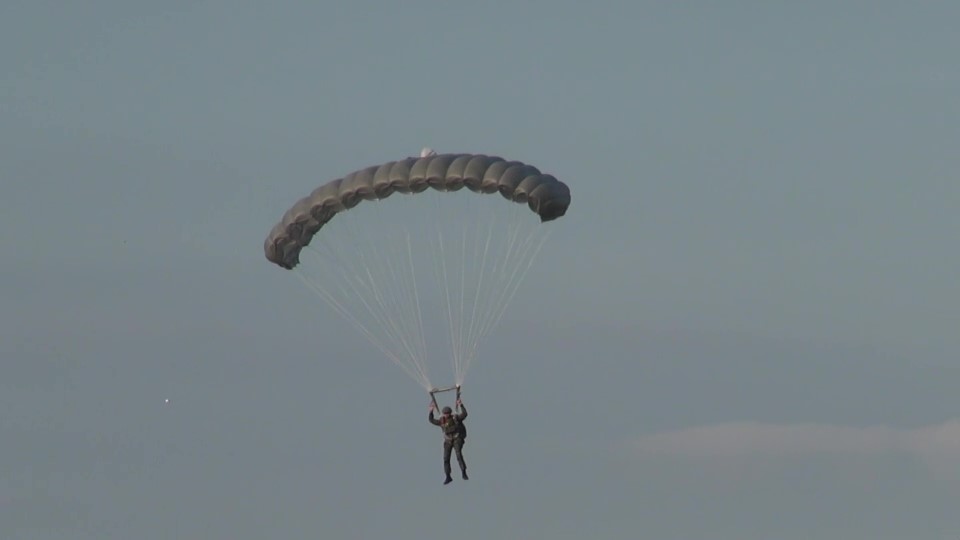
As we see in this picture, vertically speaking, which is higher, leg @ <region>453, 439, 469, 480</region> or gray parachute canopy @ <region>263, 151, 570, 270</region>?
gray parachute canopy @ <region>263, 151, 570, 270</region>

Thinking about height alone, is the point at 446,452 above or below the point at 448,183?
→ below

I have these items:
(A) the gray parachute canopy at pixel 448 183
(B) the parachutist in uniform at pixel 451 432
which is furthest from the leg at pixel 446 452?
(A) the gray parachute canopy at pixel 448 183

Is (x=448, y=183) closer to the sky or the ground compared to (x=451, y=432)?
closer to the sky

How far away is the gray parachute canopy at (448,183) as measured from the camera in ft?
166

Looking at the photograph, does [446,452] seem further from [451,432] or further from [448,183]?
[448,183]

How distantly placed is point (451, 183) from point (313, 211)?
2.62 m

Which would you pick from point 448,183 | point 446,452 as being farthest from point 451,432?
point 448,183

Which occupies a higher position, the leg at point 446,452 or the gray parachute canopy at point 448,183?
the gray parachute canopy at point 448,183

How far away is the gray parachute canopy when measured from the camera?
5062 centimetres

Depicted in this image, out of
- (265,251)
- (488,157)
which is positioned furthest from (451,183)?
(265,251)

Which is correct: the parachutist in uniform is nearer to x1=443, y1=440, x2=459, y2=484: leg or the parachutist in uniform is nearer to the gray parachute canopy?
x1=443, y1=440, x2=459, y2=484: leg

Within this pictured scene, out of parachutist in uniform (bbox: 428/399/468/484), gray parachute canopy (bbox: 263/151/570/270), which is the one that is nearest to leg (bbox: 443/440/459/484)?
parachutist in uniform (bbox: 428/399/468/484)

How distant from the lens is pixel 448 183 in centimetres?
5066

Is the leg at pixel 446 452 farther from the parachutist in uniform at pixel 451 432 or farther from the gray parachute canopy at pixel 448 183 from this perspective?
the gray parachute canopy at pixel 448 183
